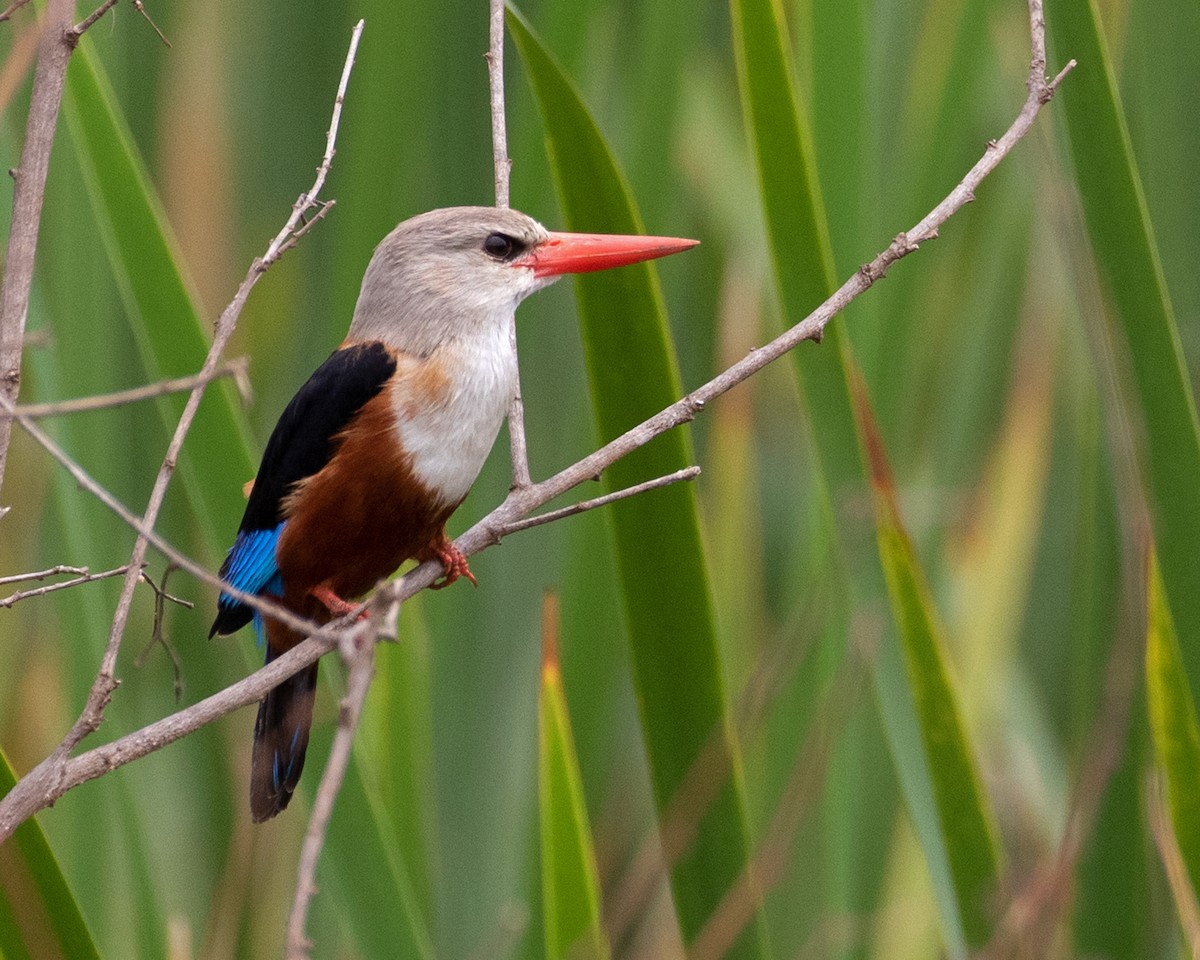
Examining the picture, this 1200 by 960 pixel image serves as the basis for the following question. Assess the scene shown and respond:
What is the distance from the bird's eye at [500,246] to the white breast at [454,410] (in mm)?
136

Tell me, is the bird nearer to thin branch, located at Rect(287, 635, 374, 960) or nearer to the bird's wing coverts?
the bird's wing coverts

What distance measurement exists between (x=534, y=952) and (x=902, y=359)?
0.97 m

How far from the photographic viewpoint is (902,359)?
2082 millimetres

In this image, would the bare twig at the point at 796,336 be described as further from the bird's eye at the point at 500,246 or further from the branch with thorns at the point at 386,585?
the bird's eye at the point at 500,246

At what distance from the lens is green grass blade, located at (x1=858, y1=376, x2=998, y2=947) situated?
5.12ft

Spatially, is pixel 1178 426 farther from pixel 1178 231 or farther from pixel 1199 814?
pixel 1178 231

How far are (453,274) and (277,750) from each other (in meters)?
0.68

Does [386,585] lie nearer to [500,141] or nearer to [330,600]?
[500,141]

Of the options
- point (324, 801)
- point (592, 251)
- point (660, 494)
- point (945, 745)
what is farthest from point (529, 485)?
point (324, 801)

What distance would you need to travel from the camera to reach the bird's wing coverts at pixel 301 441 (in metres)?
1.95

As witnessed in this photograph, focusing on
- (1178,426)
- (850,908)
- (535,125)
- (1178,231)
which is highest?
(535,125)

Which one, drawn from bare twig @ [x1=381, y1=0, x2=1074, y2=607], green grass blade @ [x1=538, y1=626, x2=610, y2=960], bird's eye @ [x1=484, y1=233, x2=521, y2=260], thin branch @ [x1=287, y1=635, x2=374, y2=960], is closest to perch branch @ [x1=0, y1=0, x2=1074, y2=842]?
bare twig @ [x1=381, y1=0, x2=1074, y2=607]

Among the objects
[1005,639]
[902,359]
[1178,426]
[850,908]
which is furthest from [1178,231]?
[850,908]

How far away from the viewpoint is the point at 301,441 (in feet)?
6.53
